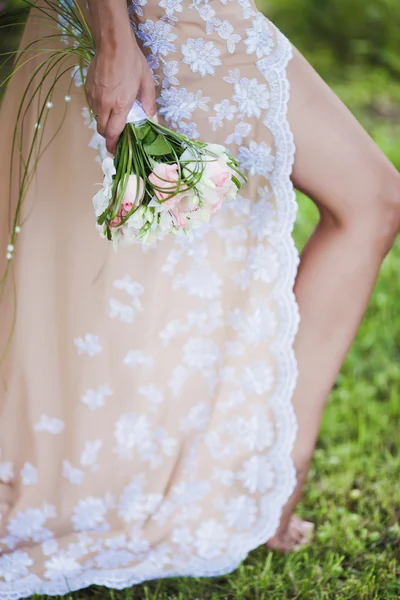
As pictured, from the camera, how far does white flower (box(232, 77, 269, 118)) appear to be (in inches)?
58.7

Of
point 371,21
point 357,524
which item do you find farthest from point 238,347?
point 371,21

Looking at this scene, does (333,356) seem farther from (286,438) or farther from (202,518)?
(202,518)

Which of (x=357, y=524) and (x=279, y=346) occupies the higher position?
(x=279, y=346)

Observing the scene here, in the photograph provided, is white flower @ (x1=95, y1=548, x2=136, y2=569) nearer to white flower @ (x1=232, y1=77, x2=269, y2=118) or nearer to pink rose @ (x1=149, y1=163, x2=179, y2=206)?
pink rose @ (x1=149, y1=163, x2=179, y2=206)

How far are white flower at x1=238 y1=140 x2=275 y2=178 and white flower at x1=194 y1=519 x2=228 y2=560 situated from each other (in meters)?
0.80

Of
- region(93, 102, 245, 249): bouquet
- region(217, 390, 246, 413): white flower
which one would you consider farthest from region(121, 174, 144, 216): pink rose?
region(217, 390, 246, 413): white flower

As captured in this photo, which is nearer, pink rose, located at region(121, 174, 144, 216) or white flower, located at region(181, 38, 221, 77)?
pink rose, located at region(121, 174, 144, 216)

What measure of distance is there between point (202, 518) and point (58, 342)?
0.52 metres

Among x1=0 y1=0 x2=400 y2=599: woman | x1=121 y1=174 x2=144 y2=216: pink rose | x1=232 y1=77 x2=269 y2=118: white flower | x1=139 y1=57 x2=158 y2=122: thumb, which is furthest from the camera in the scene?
x1=0 y1=0 x2=400 y2=599: woman

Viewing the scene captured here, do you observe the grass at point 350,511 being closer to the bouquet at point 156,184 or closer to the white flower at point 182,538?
the white flower at point 182,538

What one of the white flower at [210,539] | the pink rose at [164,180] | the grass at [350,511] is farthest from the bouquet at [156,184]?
the grass at [350,511]

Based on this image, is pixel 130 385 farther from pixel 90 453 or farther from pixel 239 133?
pixel 239 133

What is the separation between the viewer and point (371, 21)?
5.85m

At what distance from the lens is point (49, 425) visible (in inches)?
66.7
